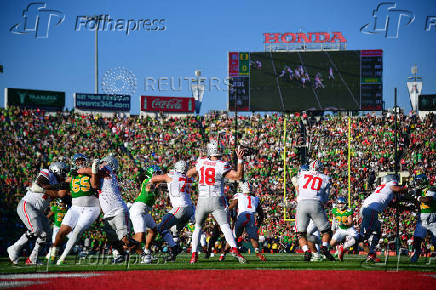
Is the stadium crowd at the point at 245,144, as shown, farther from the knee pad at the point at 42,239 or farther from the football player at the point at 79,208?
the football player at the point at 79,208

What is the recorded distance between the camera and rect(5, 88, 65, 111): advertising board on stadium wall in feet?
134

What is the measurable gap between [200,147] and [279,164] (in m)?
4.95

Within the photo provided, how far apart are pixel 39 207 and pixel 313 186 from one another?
18.9ft

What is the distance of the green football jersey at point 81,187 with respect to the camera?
1099cm

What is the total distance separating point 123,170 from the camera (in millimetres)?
32344

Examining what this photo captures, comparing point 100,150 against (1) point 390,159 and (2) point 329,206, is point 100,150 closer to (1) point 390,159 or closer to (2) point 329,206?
(2) point 329,206

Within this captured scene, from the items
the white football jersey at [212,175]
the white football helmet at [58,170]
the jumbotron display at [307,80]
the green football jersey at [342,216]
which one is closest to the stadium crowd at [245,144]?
the jumbotron display at [307,80]

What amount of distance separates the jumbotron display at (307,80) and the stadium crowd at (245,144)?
3.31ft

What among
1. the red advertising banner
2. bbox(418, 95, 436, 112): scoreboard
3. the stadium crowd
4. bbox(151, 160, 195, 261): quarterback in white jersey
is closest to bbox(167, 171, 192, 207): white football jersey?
bbox(151, 160, 195, 261): quarterback in white jersey

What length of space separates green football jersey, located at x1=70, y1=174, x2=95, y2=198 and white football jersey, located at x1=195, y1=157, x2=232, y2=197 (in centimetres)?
205

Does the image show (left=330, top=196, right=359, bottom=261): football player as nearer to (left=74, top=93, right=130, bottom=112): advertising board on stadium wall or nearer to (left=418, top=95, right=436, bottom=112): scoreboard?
(left=418, top=95, right=436, bottom=112): scoreboard

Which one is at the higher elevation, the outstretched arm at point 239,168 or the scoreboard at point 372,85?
the scoreboard at point 372,85

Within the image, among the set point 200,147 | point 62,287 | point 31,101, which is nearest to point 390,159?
point 200,147

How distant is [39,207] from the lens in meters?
12.6
